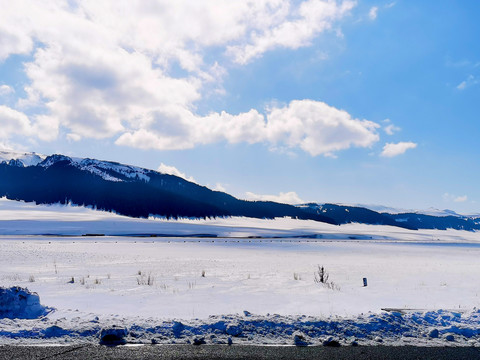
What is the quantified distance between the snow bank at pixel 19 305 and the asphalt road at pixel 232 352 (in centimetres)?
288

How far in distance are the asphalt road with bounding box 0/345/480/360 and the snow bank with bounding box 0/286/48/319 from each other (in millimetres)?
2880

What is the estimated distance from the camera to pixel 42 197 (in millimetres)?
175750

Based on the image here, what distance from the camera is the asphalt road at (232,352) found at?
539cm

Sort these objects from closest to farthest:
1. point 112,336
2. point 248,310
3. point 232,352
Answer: point 232,352 → point 112,336 → point 248,310

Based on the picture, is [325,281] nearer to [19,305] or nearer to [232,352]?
[232,352]

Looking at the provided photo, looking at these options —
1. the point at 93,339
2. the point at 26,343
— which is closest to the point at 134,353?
the point at 93,339

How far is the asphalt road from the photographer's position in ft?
17.7

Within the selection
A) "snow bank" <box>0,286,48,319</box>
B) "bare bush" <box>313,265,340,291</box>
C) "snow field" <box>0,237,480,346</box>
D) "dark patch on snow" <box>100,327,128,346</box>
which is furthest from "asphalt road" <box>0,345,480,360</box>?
"bare bush" <box>313,265,340,291</box>

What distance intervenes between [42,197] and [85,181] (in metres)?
26.8

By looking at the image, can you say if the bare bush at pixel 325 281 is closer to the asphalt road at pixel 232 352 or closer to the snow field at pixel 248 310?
the snow field at pixel 248 310

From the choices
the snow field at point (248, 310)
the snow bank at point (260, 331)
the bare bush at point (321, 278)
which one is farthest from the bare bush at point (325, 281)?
the snow bank at point (260, 331)

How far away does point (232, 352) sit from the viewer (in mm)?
5672

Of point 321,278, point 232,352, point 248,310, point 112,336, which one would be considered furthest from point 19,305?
point 321,278

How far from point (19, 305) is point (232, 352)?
5.69 meters
